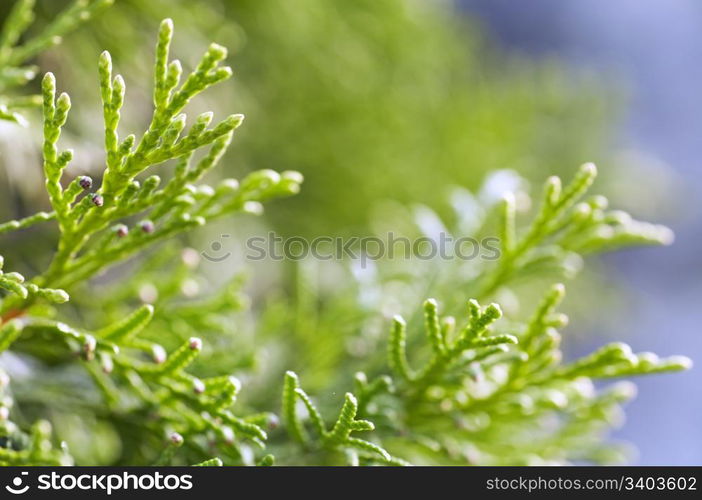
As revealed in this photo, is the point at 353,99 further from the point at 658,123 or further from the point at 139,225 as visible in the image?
the point at 658,123

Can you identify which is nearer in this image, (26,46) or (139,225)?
(139,225)

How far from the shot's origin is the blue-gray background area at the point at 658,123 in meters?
4.32

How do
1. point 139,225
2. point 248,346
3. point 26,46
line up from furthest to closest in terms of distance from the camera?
point 248,346, point 26,46, point 139,225

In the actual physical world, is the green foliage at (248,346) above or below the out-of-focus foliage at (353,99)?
below

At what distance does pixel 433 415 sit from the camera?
1.11 metres

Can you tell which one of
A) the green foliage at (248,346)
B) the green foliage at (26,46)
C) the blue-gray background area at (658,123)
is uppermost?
the blue-gray background area at (658,123)

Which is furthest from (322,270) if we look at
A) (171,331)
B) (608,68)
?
(608,68)

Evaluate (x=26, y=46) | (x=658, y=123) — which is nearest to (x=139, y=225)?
(x=26, y=46)

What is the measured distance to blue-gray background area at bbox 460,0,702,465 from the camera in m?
4.32

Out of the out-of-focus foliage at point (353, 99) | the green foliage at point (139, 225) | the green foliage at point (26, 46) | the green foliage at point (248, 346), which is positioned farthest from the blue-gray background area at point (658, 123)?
the green foliage at point (139, 225)

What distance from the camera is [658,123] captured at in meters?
4.60

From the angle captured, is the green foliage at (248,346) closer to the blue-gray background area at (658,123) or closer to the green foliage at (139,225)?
the green foliage at (139,225)

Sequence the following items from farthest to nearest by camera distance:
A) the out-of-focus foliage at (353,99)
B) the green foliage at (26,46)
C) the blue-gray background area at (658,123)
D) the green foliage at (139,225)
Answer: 1. the blue-gray background area at (658,123)
2. the out-of-focus foliage at (353,99)
3. the green foliage at (26,46)
4. the green foliage at (139,225)
